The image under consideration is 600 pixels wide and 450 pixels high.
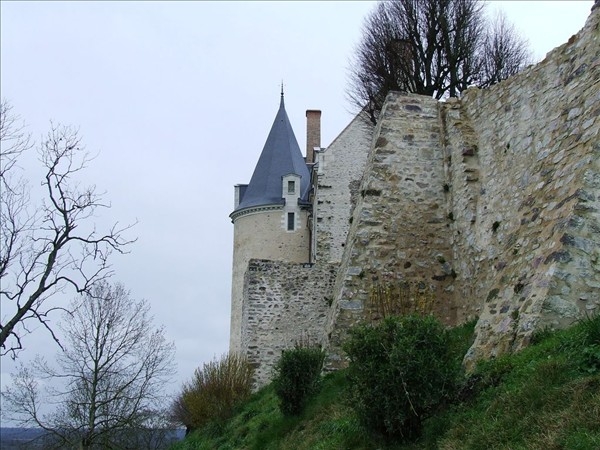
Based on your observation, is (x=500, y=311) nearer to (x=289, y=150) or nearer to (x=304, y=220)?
(x=304, y=220)

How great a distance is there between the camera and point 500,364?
6.93m

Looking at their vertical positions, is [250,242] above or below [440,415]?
above

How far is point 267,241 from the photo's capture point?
95.2 feet

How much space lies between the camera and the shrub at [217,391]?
15.2 metres

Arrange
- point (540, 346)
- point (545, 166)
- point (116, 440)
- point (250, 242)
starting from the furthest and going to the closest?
point (250, 242), point (116, 440), point (545, 166), point (540, 346)

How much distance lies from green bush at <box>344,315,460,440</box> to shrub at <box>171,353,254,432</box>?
8322 mm

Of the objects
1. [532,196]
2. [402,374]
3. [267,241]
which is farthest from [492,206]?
[267,241]

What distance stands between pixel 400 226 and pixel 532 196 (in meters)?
3.48

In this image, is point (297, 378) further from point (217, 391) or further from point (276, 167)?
point (276, 167)

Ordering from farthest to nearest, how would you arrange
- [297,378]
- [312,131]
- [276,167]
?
[312,131]
[276,167]
[297,378]

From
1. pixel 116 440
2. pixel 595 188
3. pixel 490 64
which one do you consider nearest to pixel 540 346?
pixel 595 188

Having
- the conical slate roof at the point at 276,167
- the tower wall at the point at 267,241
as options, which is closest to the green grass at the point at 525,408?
the tower wall at the point at 267,241

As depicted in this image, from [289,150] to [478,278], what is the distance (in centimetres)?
2171

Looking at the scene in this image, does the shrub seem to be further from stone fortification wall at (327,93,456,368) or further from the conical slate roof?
the conical slate roof
